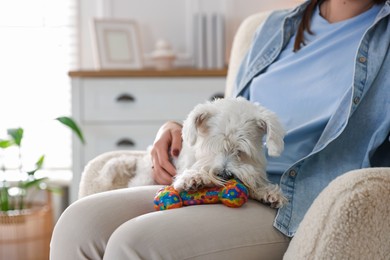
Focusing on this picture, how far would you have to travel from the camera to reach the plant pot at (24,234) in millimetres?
2605

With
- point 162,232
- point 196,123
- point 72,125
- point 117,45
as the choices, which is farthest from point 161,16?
point 162,232

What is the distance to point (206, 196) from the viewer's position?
4.15 feet

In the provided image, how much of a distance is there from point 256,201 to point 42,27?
222 centimetres

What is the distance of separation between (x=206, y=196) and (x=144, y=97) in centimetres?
151

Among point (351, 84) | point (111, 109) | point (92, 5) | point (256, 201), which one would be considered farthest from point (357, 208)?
point (92, 5)

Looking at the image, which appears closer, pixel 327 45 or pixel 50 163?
pixel 327 45

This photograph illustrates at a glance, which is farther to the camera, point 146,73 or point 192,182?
point 146,73

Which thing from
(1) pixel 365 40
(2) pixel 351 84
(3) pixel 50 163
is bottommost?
(3) pixel 50 163

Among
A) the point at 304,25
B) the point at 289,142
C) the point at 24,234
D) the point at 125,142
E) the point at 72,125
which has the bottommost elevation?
the point at 24,234

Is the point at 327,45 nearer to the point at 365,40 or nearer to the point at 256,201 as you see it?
the point at 365,40

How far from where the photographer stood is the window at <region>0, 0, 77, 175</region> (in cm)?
318

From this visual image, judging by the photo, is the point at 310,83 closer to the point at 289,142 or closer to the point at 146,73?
the point at 289,142

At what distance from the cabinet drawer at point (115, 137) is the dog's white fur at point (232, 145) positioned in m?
1.36

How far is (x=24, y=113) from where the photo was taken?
3215 millimetres
